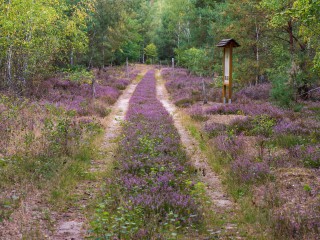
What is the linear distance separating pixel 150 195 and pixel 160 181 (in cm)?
70

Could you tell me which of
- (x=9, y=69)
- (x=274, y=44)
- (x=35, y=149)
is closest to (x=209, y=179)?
(x=35, y=149)

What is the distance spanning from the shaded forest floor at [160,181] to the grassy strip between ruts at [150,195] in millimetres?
23

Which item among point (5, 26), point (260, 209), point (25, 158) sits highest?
point (5, 26)

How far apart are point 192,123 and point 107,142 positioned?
4460 mm

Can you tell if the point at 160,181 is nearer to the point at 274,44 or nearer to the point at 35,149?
the point at 35,149

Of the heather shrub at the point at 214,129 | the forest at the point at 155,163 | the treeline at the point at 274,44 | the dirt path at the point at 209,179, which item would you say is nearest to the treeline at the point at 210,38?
the treeline at the point at 274,44

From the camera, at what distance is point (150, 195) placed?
622 cm

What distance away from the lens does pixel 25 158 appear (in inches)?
327

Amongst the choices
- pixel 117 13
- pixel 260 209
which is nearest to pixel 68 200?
pixel 260 209

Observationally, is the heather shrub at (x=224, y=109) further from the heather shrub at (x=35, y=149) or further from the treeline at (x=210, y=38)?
the heather shrub at (x=35, y=149)

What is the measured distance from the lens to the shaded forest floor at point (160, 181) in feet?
17.8

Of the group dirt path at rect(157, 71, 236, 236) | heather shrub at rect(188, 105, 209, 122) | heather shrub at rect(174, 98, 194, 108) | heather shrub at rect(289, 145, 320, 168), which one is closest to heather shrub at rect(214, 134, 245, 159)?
dirt path at rect(157, 71, 236, 236)

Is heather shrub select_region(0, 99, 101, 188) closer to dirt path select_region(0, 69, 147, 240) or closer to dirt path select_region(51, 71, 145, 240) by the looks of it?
dirt path select_region(51, 71, 145, 240)

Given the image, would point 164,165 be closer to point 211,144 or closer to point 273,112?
point 211,144
